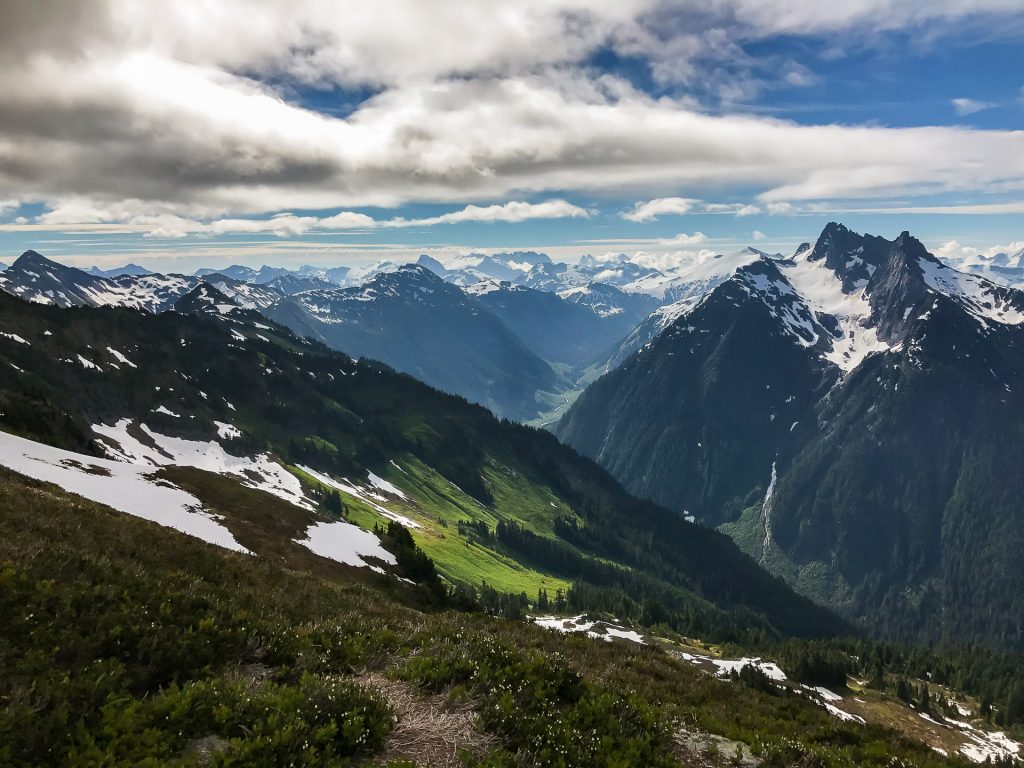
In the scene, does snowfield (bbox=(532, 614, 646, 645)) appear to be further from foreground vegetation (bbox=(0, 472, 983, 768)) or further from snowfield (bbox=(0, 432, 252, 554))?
foreground vegetation (bbox=(0, 472, 983, 768))

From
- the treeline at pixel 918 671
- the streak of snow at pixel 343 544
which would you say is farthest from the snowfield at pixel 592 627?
the streak of snow at pixel 343 544

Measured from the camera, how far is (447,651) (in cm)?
1780

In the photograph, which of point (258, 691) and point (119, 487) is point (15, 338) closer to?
point (119, 487)

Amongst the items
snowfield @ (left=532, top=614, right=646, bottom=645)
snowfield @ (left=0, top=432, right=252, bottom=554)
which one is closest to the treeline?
snowfield @ (left=532, top=614, right=646, bottom=645)

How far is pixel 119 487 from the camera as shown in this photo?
2201 inches

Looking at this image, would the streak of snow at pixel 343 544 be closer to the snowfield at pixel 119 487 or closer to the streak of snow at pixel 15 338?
the snowfield at pixel 119 487

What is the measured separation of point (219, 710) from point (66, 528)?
20975mm

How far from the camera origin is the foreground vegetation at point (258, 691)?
36.2 ft

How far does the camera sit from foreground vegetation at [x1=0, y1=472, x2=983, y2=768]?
36.2ft

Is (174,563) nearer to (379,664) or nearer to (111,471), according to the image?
(379,664)

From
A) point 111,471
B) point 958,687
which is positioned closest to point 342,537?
point 111,471

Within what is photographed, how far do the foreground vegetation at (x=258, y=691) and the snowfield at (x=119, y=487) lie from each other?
29.5m

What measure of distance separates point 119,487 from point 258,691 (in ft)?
178

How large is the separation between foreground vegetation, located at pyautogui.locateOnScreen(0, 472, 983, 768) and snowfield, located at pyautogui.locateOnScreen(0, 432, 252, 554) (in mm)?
29476
